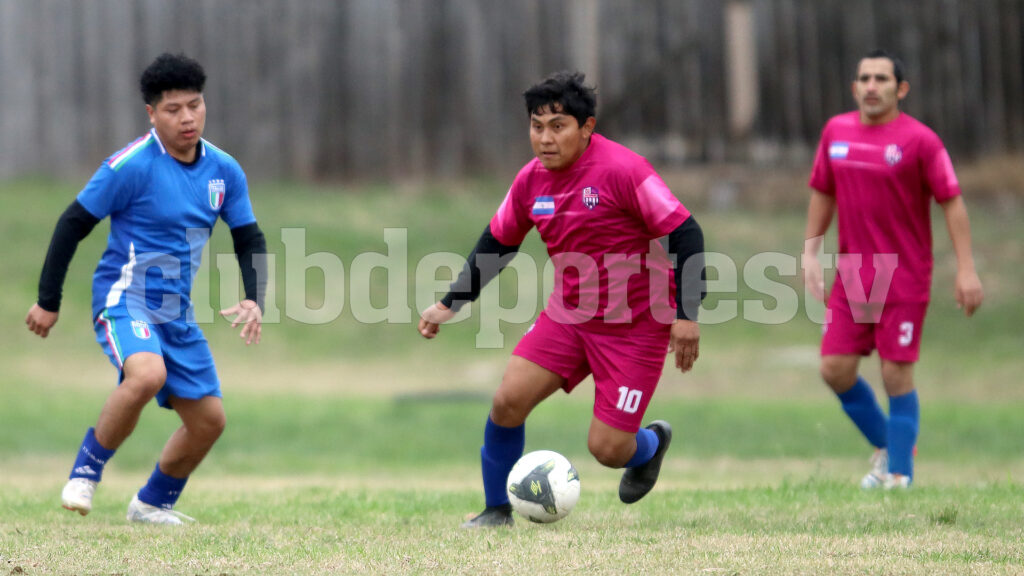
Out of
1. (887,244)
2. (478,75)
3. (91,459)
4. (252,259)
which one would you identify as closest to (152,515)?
(91,459)

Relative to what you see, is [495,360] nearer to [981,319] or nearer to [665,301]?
[981,319]

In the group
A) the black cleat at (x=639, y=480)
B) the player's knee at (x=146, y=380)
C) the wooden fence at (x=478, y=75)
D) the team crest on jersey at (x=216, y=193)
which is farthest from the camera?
the wooden fence at (x=478, y=75)

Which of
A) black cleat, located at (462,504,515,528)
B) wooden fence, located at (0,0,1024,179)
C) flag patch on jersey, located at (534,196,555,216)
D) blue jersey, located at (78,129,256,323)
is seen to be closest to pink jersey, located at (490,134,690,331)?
flag patch on jersey, located at (534,196,555,216)

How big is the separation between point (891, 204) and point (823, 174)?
19.2 inches

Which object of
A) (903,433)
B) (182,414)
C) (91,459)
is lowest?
(903,433)

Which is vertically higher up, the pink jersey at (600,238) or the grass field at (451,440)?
the pink jersey at (600,238)

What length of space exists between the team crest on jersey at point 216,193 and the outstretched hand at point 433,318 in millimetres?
1187

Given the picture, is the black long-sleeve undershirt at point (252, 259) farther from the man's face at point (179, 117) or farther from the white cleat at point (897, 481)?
the white cleat at point (897, 481)

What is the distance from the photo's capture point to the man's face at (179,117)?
19.9ft

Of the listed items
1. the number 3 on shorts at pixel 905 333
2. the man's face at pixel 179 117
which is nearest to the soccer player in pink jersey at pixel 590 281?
the man's face at pixel 179 117

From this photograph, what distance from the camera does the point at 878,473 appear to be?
7.71 m

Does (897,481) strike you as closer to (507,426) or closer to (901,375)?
(901,375)

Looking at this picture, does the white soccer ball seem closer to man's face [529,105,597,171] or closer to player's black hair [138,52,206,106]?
man's face [529,105,597,171]

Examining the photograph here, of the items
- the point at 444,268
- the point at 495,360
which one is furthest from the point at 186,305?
the point at 444,268
